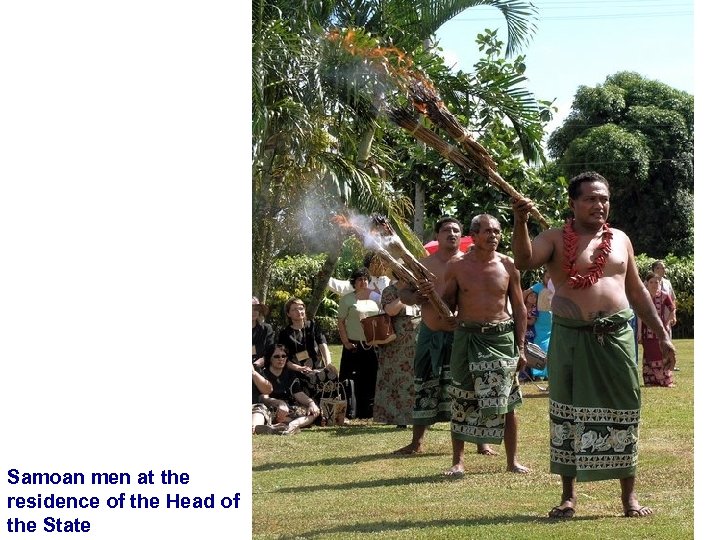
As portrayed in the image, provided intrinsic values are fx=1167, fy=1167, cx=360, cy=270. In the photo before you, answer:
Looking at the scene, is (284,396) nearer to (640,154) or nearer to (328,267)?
(328,267)

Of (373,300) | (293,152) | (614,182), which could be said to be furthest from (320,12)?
(614,182)

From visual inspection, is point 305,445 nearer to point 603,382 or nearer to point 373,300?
point 373,300

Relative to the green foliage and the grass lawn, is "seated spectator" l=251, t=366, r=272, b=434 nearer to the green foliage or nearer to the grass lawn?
the grass lawn

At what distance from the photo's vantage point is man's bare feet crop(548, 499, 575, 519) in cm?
634

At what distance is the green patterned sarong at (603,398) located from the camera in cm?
627

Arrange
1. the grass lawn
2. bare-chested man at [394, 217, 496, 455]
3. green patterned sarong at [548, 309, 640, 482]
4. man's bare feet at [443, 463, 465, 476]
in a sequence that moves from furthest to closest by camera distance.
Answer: bare-chested man at [394, 217, 496, 455]
man's bare feet at [443, 463, 465, 476]
green patterned sarong at [548, 309, 640, 482]
the grass lawn

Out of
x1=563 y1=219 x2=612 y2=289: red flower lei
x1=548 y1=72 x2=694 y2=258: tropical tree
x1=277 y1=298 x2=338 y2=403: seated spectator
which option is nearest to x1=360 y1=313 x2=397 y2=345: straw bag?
x1=277 y1=298 x2=338 y2=403: seated spectator

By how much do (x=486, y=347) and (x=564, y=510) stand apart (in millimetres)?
1844

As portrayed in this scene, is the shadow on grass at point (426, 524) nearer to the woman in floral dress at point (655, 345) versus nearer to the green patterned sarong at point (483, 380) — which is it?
the green patterned sarong at point (483, 380)

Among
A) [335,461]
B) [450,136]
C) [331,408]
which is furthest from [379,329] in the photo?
[450,136]

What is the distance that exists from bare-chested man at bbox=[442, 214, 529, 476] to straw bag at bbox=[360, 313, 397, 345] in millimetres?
3051

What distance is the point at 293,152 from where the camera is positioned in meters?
12.6

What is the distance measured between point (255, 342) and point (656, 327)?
5.70 meters

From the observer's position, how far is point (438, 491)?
7.41m
